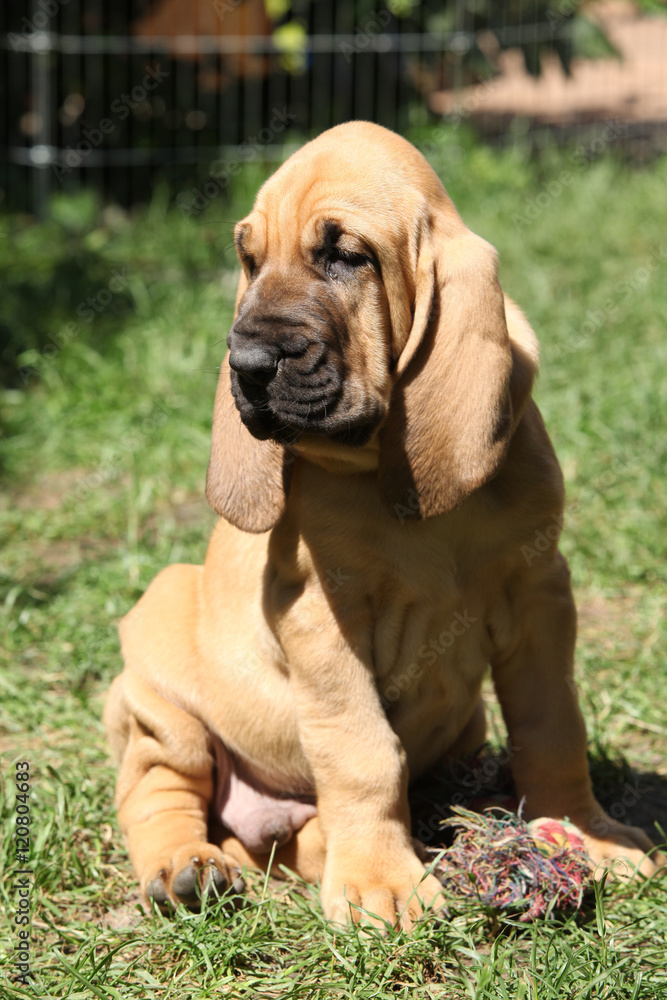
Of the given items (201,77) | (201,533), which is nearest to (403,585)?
(201,533)

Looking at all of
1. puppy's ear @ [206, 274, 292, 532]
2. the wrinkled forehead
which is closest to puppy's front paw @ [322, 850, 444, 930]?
puppy's ear @ [206, 274, 292, 532]

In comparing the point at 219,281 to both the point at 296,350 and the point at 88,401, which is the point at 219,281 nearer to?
the point at 88,401

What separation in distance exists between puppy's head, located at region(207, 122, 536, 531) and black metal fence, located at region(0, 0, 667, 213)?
7.60 meters

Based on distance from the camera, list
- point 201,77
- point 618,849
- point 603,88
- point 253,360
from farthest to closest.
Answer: point 603,88
point 201,77
point 618,849
point 253,360

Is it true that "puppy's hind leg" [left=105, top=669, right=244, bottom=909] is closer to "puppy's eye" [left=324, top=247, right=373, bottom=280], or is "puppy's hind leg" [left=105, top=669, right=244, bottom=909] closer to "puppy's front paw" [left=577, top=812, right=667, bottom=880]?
Answer: "puppy's front paw" [left=577, top=812, right=667, bottom=880]

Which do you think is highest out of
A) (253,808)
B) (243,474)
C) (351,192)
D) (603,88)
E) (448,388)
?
(603,88)

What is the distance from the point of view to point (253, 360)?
2.87 metres

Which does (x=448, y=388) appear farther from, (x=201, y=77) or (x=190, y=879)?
(x=201, y=77)

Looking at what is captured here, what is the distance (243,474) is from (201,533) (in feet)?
7.96

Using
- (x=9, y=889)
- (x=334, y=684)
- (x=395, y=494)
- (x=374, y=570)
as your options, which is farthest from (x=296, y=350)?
(x=9, y=889)

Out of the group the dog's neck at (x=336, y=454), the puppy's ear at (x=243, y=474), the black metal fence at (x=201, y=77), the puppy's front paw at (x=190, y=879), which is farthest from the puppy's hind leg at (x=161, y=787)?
the black metal fence at (x=201, y=77)

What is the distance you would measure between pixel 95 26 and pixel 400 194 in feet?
26.9

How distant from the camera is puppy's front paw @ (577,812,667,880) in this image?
3.29 metres

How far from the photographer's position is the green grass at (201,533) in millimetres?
3006
